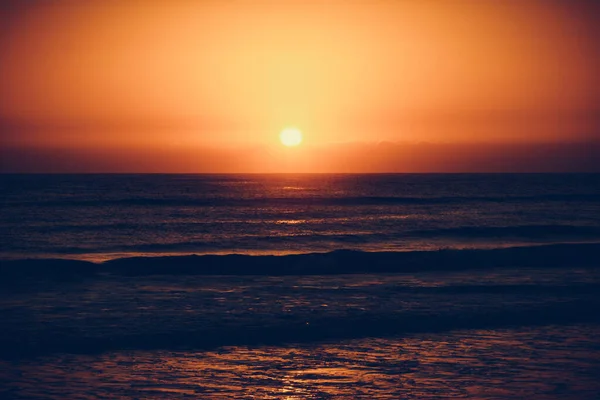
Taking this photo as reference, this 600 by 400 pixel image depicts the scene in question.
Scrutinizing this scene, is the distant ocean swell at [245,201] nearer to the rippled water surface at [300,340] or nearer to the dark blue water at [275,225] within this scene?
the dark blue water at [275,225]

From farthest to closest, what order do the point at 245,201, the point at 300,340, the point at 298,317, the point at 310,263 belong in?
the point at 245,201
the point at 310,263
the point at 298,317
the point at 300,340

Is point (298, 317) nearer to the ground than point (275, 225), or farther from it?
farther from it

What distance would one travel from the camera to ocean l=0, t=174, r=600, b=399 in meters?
11.9

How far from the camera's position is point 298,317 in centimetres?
1741

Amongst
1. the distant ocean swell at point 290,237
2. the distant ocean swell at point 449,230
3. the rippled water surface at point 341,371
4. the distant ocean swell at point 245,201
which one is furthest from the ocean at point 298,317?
the distant ocean swell at point 245,201

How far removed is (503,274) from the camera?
86.5 feet

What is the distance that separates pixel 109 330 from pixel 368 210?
55.2m

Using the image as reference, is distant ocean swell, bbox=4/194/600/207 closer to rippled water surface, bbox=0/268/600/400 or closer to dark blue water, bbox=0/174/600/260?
dark blue water, bbox=0/174/600/260

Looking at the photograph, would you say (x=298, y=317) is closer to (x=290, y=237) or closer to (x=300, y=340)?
(x=300, y=340)

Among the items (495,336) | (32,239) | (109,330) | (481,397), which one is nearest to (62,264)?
(32,239)

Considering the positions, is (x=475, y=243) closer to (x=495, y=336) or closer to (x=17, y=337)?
(x=495, y=336)

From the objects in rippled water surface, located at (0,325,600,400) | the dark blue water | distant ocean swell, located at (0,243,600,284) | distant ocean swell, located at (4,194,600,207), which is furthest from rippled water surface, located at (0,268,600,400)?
distant ocean swell, located at (4,194,600,207)

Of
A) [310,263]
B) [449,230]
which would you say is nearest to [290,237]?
[449,230]

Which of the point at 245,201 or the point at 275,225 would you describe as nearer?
the point at 275,225
